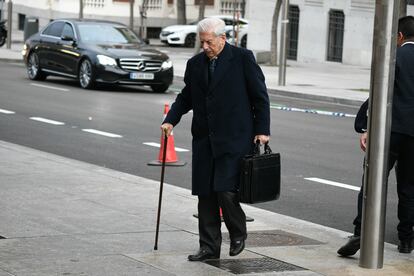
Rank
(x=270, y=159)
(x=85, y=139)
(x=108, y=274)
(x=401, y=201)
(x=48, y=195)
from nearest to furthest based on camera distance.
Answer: (x=108, y=274) < (x=270, y=159) < (x=401, y=201) < (x=48, y=195) < (x=85, y=139)

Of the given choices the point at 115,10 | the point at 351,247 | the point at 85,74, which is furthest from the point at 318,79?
the point at 115,10

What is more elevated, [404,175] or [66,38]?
[404,175]

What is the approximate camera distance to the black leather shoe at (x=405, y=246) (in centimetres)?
890

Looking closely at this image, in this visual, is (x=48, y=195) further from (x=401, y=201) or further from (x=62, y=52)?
(x=62, y=52)

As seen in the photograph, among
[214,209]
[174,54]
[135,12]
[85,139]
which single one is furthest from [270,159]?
[135,12]

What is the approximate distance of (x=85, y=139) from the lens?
16.2 metres

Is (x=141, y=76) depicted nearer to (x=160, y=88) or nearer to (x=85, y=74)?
(x=160, y=88)

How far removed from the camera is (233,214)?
8273mm

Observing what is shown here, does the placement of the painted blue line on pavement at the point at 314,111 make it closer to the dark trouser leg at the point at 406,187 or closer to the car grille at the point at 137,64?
the car grille at the point at 137,64

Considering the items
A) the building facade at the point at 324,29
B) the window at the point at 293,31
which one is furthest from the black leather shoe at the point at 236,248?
the window at the point at 293,31

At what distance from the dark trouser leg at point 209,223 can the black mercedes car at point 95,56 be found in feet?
53.8

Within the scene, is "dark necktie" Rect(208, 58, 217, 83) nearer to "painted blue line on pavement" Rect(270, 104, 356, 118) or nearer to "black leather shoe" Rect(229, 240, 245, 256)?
"black leather shoe" Rect(229, 240, 245, 256)

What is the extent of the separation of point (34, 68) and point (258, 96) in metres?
19.7

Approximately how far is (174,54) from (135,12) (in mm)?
13883
